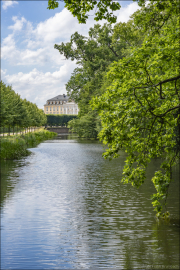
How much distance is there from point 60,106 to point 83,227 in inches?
6721

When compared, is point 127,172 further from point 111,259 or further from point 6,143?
point 6,143

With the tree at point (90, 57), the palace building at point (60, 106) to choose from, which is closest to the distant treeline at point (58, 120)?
the palace building at point (60, 106)

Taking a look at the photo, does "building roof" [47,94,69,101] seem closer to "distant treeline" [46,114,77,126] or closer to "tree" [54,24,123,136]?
"distant treeline" [46,114,77,126]

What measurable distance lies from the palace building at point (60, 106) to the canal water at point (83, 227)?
163 metres

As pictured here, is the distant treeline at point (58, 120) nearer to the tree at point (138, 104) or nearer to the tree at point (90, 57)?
the tree at point (90, 57)

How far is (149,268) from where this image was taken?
22.5 ft

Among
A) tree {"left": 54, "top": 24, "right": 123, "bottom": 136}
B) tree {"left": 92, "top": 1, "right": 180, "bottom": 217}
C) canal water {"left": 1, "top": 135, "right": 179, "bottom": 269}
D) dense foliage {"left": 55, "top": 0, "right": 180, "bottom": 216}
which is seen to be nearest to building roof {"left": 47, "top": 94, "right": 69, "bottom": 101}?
tree {"left": 54, "top": 24, "right": 123, "bottom": 136}

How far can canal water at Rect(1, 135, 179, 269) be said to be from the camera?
730 cm

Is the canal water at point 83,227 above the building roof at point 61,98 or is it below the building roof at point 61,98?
below

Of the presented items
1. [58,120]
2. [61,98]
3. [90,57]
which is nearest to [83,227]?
[90,57]

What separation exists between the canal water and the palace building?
162589 mm

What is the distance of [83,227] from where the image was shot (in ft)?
31.4

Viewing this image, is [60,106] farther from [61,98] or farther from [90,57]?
[90,57]

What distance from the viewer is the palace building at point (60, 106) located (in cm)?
17852
